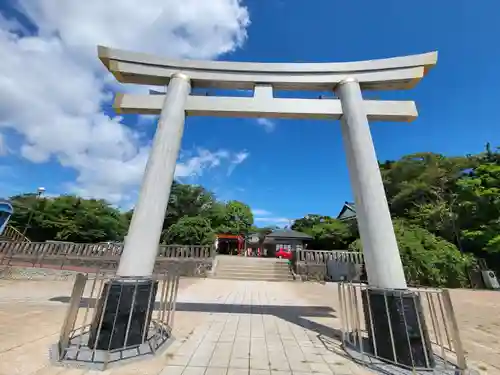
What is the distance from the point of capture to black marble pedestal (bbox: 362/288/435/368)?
8.59 feet

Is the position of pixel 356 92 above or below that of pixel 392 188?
below

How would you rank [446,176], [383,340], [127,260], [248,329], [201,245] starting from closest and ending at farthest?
[383,340]
[127,260]
[248,329]
[201,245]
[446,176]

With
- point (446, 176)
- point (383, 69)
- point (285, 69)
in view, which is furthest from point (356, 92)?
point (446, 176)

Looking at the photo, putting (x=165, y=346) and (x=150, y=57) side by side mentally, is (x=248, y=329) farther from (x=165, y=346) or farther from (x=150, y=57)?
(x=150, y=57)

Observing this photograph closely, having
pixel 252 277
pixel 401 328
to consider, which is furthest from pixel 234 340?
pixel 252 277

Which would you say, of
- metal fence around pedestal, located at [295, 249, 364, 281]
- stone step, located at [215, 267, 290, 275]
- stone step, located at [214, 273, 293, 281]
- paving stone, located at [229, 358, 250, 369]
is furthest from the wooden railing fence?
paving stone, located at [229, 358, 250, 369]

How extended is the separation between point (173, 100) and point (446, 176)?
60.5 feet

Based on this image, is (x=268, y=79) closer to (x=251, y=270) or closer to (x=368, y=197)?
(x=368, y=197)

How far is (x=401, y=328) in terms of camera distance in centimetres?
270

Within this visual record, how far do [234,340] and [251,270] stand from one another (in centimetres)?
955

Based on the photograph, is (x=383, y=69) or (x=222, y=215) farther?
(x=222, y=215)

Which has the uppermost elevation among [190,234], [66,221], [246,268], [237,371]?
A: [66,221]

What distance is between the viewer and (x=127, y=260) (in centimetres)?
310

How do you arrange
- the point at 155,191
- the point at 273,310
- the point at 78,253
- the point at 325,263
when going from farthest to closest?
the point at 78,253, the point at 325,263, the point at 273,310, the point at 155,191
